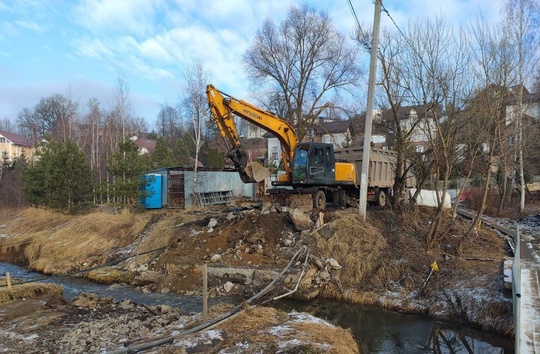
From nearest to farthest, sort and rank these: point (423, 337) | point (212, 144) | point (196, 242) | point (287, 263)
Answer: point (423, 337), point (287, 263), point (196, 242), point (212, 144)

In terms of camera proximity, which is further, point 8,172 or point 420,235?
point 8,172

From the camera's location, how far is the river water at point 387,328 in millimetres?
7785

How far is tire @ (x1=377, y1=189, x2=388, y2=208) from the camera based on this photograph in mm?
18453

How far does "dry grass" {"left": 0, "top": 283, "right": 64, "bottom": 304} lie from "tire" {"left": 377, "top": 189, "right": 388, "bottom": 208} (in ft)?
43.8

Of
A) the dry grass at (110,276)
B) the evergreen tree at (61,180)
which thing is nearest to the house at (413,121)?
the dry grass at (110,276)

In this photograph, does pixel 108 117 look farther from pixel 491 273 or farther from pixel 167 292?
pixel 491 273

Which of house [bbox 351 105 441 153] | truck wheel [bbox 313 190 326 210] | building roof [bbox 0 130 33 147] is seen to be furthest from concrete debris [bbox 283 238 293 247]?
building roof [bbox 0 130 33 147]

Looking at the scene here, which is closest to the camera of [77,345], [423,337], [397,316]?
[77,345]

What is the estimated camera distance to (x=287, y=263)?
38.4 feet

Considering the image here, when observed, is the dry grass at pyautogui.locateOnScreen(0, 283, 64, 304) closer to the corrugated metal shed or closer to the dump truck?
A: the dump truck

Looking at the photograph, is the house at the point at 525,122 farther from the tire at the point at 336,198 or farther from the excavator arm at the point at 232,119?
the excavator arm at the point at 232,119

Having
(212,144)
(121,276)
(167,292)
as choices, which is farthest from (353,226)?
(212,144)

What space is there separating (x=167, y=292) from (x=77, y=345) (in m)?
5.04

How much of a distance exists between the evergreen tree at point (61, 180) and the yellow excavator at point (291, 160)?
11.3m
